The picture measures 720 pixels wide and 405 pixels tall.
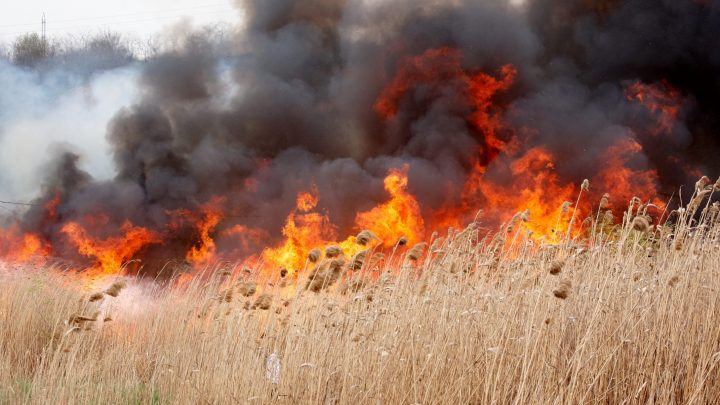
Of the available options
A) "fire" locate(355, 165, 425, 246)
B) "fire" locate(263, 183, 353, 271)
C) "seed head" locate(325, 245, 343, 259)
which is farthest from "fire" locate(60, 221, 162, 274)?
"seed head" locate(325, 245, 343, 259)

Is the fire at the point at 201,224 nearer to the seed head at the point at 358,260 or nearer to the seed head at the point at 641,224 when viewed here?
the seed head at the point at 358,260

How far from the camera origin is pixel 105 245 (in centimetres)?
1580

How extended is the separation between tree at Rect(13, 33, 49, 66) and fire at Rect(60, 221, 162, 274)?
10.3m

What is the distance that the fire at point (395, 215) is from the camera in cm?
1451

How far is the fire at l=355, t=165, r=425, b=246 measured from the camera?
14508mm

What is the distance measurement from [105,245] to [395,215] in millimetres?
10954

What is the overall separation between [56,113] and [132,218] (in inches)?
287

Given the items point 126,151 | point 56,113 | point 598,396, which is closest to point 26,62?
point 56,113

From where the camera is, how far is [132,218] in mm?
16531

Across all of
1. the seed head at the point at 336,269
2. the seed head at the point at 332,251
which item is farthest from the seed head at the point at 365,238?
the seed head at the point at 336,269

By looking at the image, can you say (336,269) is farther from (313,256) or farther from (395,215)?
(395,215)

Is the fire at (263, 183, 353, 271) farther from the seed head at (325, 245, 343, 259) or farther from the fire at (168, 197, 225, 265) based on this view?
the seed head at (325, 245, 343, 259)

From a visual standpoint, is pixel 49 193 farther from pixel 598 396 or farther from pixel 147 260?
pixel 598 396

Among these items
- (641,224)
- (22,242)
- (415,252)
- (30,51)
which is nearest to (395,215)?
(415,252)
